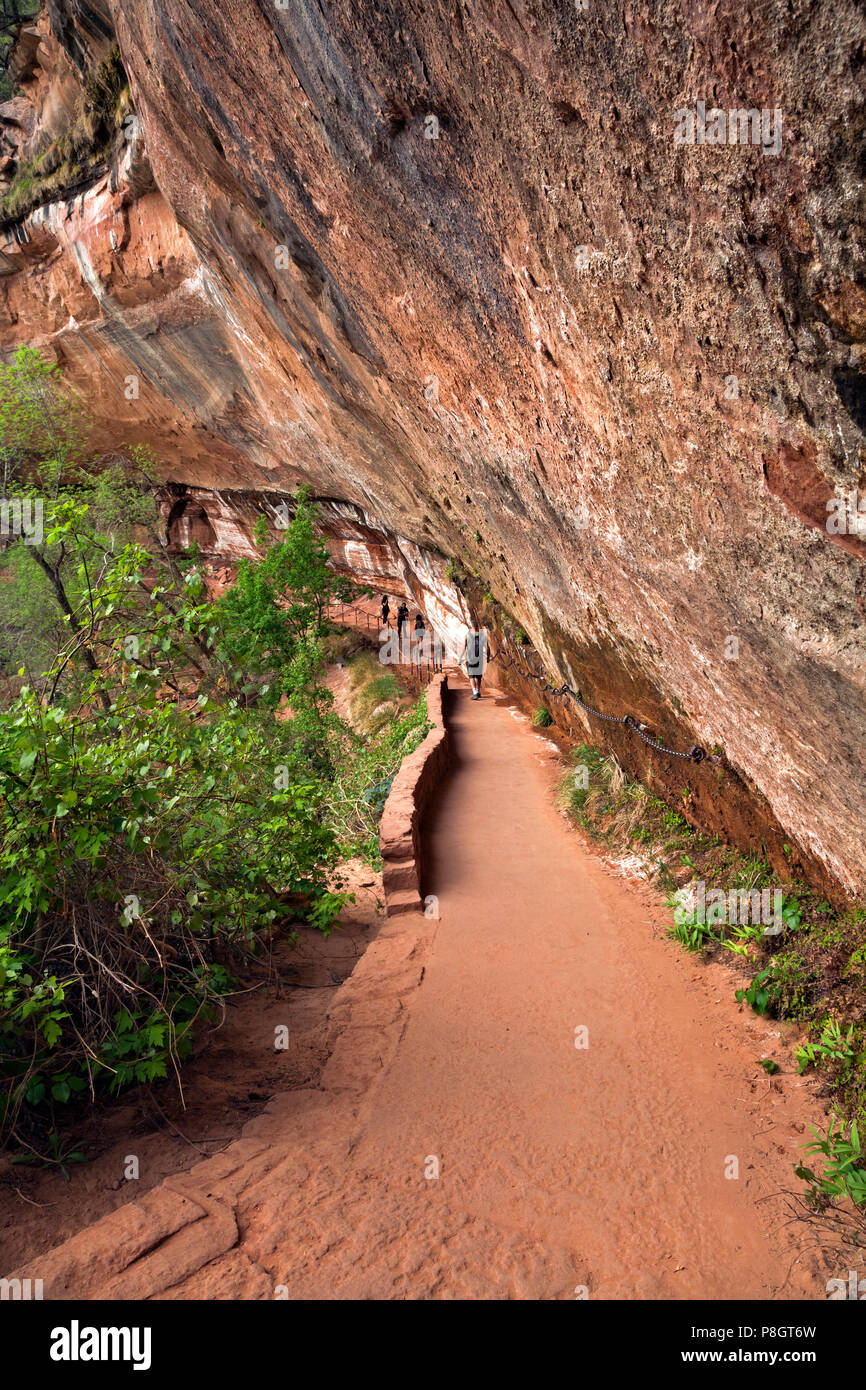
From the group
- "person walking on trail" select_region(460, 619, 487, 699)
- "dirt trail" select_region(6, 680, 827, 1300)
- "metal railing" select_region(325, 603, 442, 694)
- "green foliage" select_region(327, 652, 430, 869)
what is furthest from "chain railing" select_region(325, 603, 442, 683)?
"dirt trail" select_region(6, 680, 827, 1300)

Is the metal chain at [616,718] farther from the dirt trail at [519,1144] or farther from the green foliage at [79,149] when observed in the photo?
the green foliage at [79,149]

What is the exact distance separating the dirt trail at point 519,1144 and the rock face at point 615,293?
139 centimetres

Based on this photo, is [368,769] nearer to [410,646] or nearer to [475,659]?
[475,659]

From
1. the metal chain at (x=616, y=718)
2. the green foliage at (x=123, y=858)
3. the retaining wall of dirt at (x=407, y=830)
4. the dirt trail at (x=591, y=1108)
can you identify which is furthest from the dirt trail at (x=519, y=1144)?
the metal chain at (x=616, y=718)

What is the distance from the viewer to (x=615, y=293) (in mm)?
3672

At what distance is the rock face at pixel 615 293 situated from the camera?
8.52 feet

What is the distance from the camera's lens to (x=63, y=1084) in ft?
11.6

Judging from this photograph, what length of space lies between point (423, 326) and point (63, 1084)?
6.03 m

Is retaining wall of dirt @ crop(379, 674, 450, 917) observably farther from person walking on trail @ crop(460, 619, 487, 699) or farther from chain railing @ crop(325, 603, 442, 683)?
chain railing @ crop(325, 603, 442, 683)

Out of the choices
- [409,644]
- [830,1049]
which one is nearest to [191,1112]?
[830,1049]

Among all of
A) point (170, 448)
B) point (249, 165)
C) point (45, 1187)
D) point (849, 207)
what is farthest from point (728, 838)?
point (170, 448)

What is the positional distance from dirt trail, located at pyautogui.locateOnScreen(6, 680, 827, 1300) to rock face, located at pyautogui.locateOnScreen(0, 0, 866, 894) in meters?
1.39

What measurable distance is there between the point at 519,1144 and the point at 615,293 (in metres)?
4.09

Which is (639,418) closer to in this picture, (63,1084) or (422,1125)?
(422,1125)
